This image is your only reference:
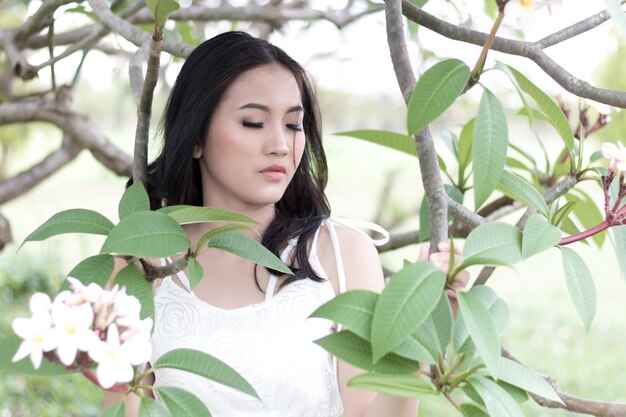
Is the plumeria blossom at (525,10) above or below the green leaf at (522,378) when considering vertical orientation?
above

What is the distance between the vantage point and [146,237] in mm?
757

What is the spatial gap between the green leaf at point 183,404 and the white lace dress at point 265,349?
541mm

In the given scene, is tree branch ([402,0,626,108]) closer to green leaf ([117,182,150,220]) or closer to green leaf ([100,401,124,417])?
green leaf ([117,182,150,220])

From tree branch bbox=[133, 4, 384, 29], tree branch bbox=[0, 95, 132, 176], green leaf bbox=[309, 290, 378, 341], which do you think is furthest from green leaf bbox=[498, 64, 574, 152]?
tree branch bbox=[0, 95, 132, 176]

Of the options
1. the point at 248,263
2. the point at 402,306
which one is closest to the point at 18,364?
the point at 402,306

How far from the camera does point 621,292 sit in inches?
220

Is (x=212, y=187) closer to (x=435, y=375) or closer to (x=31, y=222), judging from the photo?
(x=435, y=375)

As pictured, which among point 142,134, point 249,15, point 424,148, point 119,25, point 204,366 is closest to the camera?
point 204,366

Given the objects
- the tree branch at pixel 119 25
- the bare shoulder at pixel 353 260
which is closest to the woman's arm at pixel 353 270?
the bare shoulder at pixel 353 260

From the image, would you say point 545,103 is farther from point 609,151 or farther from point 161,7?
point 161,7

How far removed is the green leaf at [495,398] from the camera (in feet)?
2.20

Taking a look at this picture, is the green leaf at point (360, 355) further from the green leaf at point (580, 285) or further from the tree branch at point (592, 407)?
the tree branch at point (592, 407)

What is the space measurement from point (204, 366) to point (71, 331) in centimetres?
13

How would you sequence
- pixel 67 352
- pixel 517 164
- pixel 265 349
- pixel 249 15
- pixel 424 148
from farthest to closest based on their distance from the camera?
pixel 249 15, pixel 517 164, pixel 265 349, pixel 424 148, pixel 67 352
